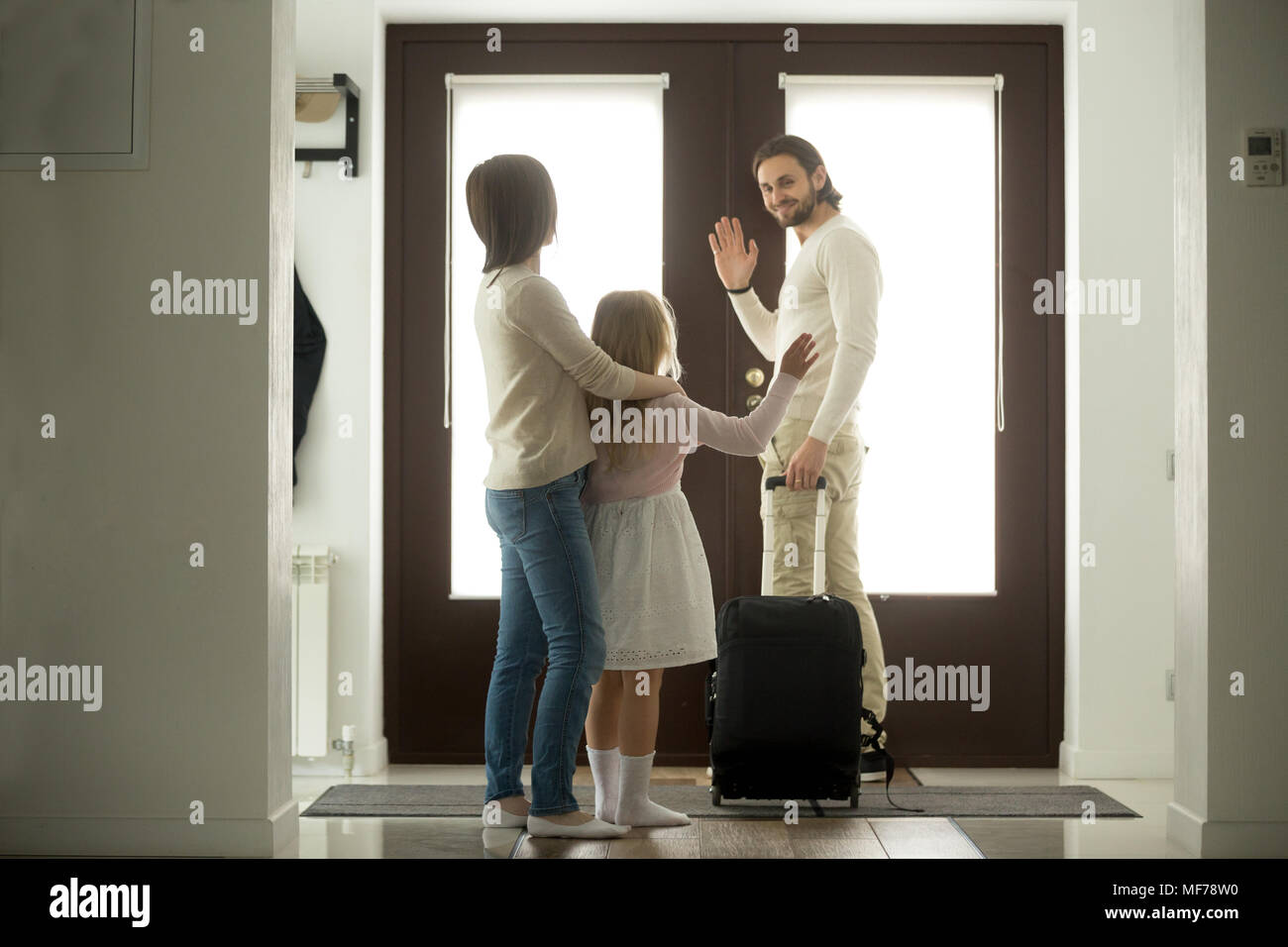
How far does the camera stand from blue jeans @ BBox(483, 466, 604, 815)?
2283 mm

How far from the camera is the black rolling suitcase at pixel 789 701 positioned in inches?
103

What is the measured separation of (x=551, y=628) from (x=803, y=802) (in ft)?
2.93

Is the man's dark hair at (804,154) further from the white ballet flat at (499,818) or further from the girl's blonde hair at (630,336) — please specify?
the white ballet flat at (499,818)

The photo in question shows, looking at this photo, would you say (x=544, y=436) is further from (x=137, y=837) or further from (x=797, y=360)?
(x=137, y=837)

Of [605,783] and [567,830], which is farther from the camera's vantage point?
[605,783]

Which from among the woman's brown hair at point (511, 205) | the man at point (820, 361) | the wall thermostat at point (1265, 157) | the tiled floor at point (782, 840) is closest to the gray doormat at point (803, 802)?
the tiled floor at point (782, 840)

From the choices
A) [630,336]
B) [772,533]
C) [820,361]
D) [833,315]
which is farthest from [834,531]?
[630,336]

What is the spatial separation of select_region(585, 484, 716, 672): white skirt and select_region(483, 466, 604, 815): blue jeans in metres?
0.07

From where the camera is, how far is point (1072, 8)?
330cm

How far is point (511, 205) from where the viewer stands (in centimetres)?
232

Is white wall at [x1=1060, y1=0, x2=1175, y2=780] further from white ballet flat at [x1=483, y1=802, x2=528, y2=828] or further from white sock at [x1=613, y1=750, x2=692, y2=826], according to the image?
white ballet flat at [x1=483, y1=802, x2=528, y2=828]

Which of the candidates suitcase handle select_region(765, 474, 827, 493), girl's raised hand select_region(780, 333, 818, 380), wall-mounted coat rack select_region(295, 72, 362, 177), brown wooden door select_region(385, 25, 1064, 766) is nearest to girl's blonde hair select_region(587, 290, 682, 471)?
girl's raised hand select_region(780, 333, 818, 380)
